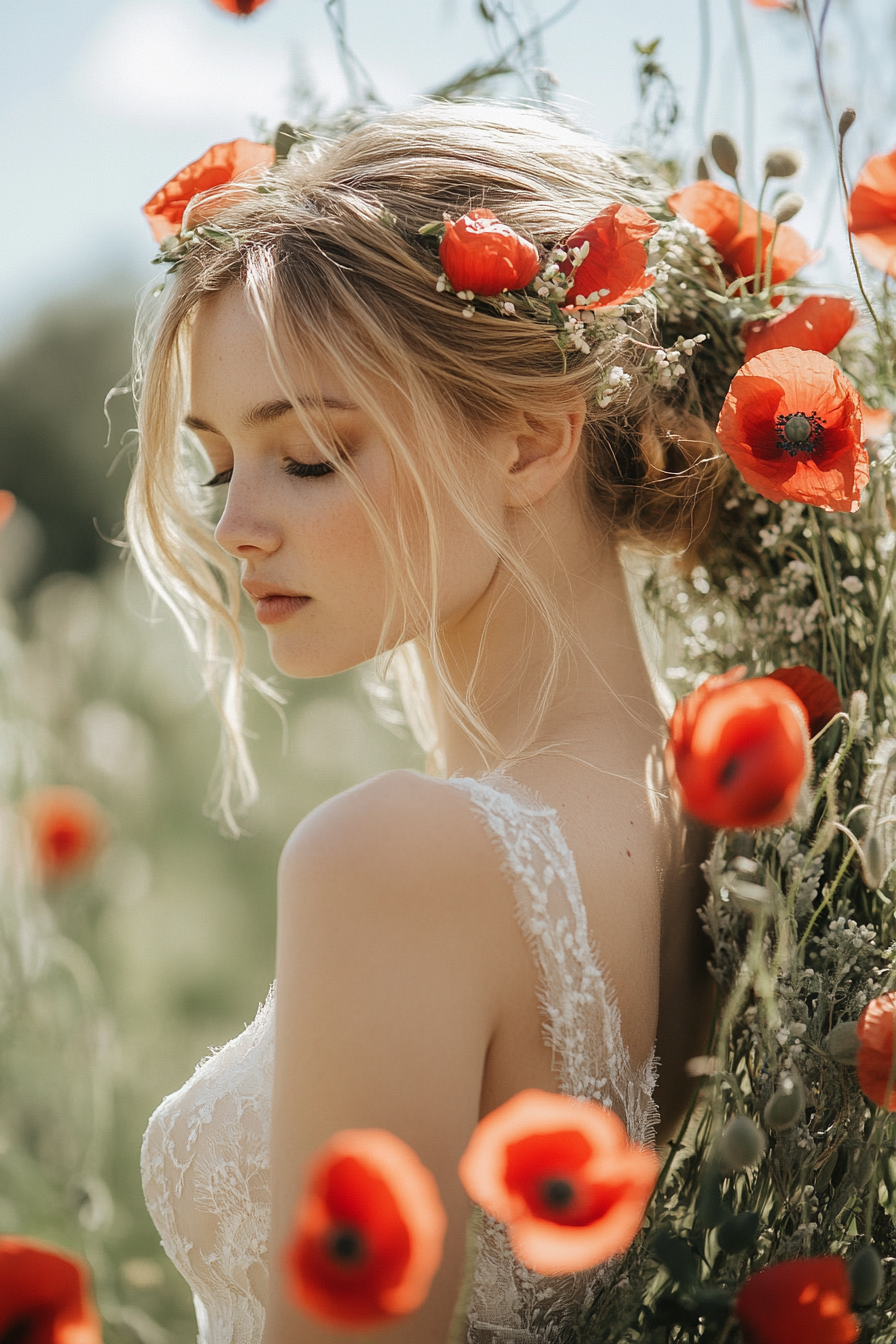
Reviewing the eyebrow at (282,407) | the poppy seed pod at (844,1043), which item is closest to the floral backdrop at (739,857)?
the poppy seed pod at (844,1043)

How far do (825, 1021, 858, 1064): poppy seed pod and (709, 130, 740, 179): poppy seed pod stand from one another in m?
0.96

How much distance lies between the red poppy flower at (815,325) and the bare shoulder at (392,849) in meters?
0.68

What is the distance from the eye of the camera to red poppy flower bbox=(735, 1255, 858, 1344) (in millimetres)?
714

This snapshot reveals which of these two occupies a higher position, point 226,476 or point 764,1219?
point 226,476

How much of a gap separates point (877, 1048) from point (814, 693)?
46 cm

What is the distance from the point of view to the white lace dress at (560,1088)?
933mm

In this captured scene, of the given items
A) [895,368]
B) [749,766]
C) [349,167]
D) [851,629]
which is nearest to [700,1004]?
[851,629]

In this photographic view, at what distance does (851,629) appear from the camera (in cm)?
132

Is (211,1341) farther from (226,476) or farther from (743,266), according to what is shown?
(743,266)

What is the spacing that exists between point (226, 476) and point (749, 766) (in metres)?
0.83

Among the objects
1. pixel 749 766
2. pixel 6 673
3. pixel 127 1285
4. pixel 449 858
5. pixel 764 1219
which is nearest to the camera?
pixel 749 766

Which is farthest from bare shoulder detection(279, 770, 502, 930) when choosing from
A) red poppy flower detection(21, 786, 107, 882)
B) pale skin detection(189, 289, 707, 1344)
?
red poppy flower detection(21, 786, 107, 882)

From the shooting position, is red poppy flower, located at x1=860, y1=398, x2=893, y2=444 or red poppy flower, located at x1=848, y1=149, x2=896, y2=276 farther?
red poppy flower, located at x1=860, y1=398, x2=893, y2=444

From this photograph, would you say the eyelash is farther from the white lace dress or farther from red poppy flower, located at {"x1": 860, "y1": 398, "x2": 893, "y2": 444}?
red poppy flower, located at {"x1": 860, "y1": 398, "x2": 893, "y2": 444}
